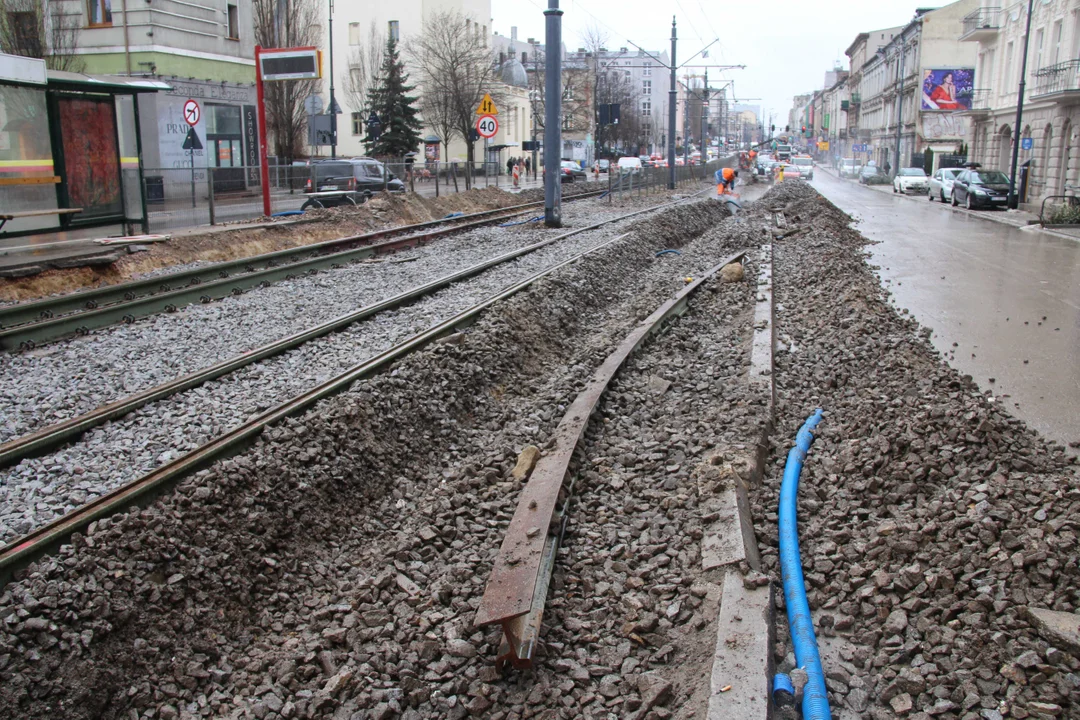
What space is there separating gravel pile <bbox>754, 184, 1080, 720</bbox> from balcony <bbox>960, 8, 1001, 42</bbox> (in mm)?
46013

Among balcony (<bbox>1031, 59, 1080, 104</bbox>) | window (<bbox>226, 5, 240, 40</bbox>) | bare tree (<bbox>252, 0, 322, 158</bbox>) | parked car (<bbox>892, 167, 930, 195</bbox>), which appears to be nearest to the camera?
balcony (<bbox>1031, 59, 1080, 104</bbox>)

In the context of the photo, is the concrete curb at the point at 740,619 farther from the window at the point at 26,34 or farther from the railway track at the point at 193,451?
the window at the point at 26,34

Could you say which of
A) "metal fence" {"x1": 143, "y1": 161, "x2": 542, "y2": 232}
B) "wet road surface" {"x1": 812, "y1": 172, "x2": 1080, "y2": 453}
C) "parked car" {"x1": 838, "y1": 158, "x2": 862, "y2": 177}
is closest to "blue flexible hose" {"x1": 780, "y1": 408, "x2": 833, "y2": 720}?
"wet road surface" {"x1": 812, "y1": 172, "x2": 1080, "y2": 453}

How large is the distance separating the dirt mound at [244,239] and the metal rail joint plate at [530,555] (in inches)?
370

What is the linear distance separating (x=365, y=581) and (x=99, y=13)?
33.1 metres

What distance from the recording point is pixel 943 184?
40.9 metres

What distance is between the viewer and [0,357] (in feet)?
28.0

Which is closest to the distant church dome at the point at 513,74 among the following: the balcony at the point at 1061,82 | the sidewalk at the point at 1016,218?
the sidewalk at the point at 1016,218

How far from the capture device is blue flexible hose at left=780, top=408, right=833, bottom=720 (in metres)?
3.53

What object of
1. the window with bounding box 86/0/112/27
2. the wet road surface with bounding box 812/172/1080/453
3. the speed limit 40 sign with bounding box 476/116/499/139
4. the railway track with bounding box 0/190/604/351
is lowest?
the wet road surface with bounding box 812/172/1080/453

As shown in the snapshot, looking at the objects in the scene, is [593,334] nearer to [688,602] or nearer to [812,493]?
[812,493]

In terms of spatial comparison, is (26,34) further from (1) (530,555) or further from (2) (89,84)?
(1) (530,555)

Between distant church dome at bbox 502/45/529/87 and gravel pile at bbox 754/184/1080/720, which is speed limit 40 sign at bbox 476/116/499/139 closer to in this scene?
gravel pile at bbox 754/184/1080/720

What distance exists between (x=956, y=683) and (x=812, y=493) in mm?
2193
